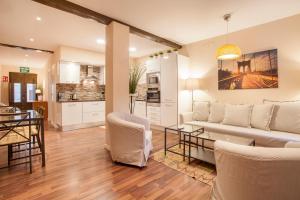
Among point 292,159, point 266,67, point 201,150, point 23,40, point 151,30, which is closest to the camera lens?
point 292,159

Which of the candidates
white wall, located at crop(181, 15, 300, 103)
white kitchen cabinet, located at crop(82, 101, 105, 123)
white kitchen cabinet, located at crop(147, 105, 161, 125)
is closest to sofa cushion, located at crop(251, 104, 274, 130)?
white wall, located at crop(181, 15, 300, 103)

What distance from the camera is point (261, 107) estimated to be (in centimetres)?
308

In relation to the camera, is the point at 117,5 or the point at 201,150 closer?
the point at 117,5

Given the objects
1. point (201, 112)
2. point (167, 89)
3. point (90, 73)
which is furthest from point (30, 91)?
point (201, 112)

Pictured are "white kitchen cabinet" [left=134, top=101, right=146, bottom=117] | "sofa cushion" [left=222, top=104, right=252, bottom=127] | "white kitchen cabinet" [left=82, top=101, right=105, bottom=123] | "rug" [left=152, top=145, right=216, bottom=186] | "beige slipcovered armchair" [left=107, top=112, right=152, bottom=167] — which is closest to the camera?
"rug" [left=152, top=145, right=216, bottom=186]

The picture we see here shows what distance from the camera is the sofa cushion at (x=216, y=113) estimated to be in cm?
363

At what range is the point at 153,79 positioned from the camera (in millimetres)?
4984

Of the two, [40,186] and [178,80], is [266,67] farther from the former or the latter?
[40,186]

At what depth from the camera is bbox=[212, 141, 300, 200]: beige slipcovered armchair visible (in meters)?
1.11

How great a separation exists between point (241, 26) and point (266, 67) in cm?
104

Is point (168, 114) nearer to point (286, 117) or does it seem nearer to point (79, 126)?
point (286, 117)

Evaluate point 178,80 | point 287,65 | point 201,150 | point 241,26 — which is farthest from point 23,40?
point 287,65

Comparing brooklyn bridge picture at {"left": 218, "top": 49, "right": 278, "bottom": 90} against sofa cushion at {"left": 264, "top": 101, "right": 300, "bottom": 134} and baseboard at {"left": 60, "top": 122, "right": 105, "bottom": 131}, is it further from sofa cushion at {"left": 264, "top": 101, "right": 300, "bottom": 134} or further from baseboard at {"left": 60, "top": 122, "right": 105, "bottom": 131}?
baseboard at {"left": 60, "top": 122, "right": 105, "bottom": 131}

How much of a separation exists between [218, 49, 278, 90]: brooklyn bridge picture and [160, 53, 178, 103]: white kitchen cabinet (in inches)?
44.6
